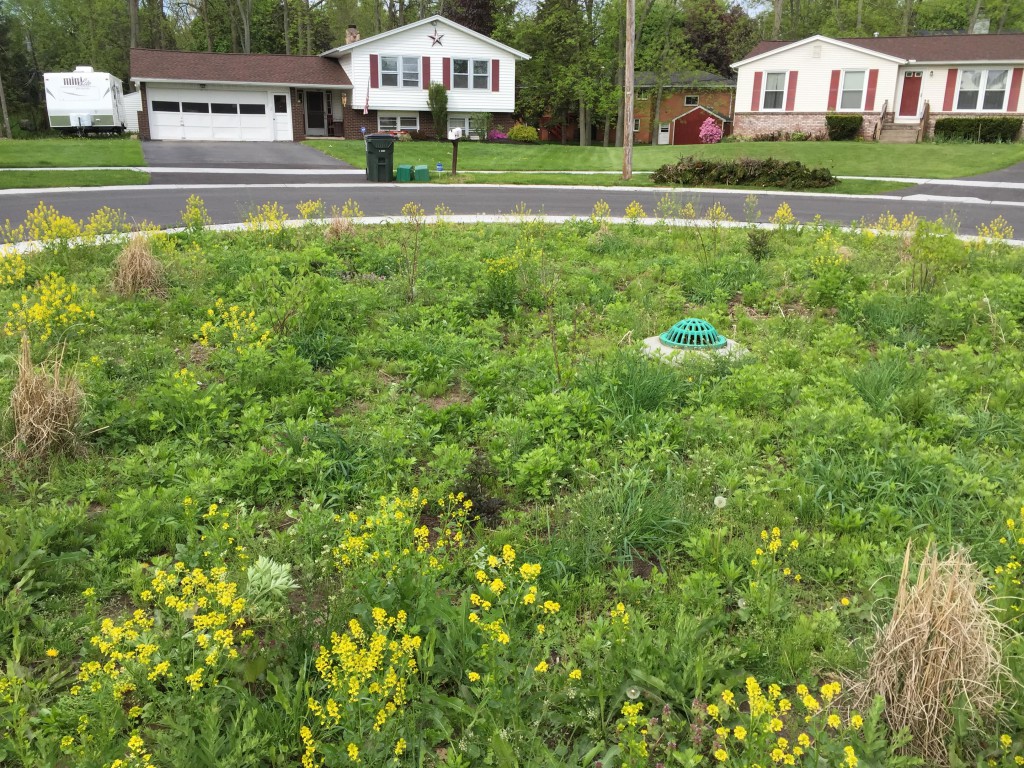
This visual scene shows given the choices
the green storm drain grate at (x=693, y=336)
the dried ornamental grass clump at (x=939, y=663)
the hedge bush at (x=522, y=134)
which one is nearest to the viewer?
the dried ornamental grass clump at (x=939, y=663)

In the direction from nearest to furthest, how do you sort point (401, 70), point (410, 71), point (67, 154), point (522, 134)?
point (67, 154), point (401, 70), point (410, 71), point (522, 134)

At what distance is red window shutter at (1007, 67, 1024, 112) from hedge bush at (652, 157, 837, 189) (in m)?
19.3

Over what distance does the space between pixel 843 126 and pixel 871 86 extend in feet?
7.71

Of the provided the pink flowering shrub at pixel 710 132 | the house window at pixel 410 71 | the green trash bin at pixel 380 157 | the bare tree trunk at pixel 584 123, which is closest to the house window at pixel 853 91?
the pink flowering shrub at pixel 710 132

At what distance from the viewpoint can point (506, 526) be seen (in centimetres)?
421

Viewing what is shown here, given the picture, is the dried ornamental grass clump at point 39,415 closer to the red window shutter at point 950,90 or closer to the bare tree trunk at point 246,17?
the red window shutter at point 950,90

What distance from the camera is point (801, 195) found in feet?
62.4

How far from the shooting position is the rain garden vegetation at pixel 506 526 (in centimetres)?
279

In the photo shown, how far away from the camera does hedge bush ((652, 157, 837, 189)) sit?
20422 millimetres

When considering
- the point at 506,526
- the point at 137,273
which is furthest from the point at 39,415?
the point at 137,273

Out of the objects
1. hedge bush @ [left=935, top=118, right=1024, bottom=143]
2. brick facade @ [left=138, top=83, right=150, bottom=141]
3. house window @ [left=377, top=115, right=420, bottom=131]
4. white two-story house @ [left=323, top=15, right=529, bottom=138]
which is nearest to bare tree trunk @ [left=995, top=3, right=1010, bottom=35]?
hedge bush @ [left=935, top=118, right=1024, bottom=143]

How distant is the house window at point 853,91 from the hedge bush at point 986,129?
4105 millimetres

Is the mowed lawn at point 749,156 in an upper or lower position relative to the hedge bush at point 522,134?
lower

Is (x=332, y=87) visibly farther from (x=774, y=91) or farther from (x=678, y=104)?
(x=678, y=104)
